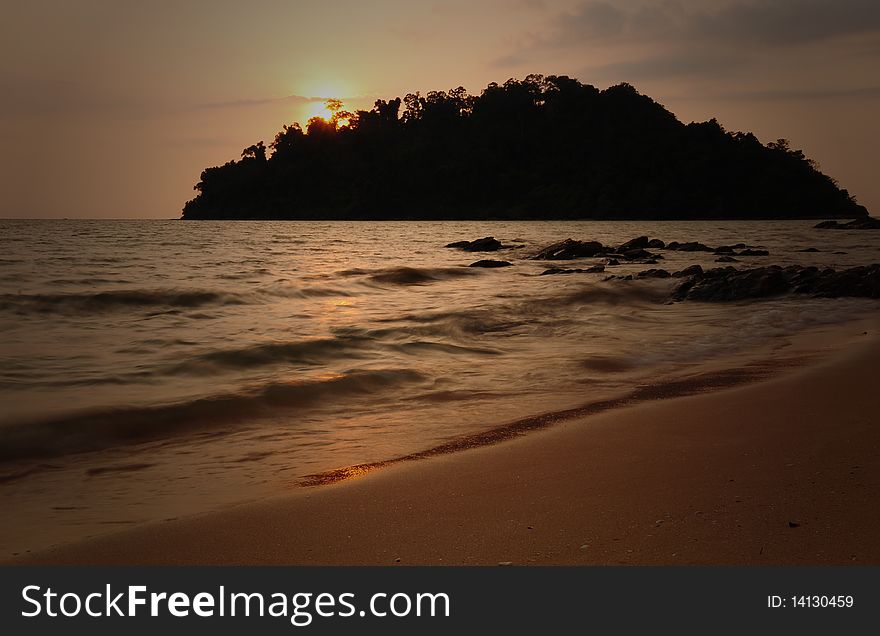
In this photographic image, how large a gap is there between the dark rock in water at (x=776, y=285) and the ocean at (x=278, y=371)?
1.85 feet

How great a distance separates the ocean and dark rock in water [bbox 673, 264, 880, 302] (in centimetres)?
56

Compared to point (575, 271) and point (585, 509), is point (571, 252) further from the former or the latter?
point (585, 509)

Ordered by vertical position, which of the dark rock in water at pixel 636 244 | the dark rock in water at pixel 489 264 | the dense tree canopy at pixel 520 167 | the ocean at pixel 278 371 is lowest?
the ocean at pixel 278 371

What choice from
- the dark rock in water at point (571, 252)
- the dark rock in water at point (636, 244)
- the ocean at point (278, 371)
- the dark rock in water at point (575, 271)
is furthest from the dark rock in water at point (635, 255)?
the ocean at point (278, 371)

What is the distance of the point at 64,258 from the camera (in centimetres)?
2512

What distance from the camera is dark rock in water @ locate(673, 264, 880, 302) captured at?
13.8 metres

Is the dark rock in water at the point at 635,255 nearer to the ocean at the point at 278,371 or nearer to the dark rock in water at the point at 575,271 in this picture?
the dark rock in water at the point at 575,271

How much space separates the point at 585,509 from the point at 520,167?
422 ft

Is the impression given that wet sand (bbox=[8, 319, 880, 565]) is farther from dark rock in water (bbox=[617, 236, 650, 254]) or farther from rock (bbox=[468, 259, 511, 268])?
dark rock in water (bbox=[617, 236, 650, 254])

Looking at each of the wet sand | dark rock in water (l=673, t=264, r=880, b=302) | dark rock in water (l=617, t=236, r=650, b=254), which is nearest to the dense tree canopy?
dark rock in water (l=617, t=236, r=650, b=254)

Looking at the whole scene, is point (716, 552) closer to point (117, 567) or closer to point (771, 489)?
point (771, 489)

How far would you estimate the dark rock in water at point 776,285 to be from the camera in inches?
543

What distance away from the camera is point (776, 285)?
1437 cm

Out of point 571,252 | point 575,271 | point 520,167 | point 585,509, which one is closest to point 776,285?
point 575,271
